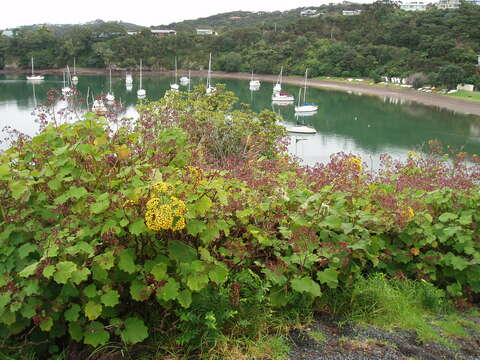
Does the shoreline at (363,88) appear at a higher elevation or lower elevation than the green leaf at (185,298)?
lower

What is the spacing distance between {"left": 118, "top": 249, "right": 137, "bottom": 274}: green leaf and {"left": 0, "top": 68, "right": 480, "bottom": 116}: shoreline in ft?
123

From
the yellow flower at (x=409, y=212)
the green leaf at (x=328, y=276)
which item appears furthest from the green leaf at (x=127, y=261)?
the yellow flower at (x=409, y=212)

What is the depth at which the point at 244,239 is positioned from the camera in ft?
8.13

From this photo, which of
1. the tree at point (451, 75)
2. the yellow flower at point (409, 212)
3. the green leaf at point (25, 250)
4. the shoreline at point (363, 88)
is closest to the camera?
the green leaf at point (25, 250)

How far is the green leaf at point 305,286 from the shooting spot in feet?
7.16

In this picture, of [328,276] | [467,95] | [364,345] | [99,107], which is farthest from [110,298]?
[467,95]

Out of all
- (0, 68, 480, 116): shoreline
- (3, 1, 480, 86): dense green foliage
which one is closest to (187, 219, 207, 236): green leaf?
(0, 68, 480, 116): shoreline

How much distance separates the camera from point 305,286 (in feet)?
7.19

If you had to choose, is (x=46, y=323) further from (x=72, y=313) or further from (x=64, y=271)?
(x=64, y=271)

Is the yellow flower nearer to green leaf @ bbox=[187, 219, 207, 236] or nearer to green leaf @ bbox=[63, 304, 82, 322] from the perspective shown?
green leaf @ bbox=[187, 219, 207, 236]

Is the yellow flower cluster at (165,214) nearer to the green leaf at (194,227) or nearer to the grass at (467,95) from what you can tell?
the green leaf at (194,227)

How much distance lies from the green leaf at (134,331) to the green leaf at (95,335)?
0.07 meters

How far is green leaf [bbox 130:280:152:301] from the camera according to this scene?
1858 mm

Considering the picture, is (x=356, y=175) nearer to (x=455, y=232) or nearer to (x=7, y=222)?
(x=455, y=232)
